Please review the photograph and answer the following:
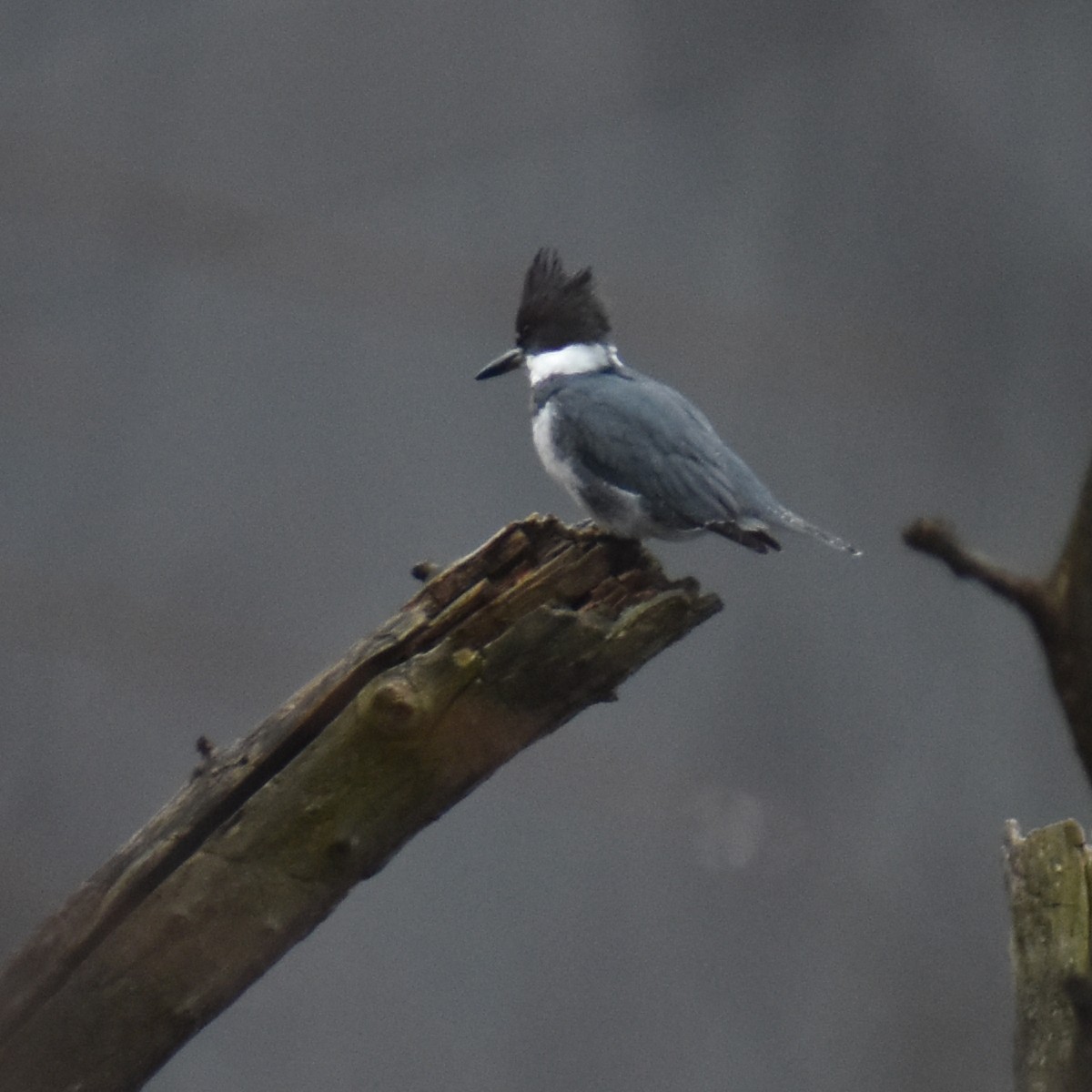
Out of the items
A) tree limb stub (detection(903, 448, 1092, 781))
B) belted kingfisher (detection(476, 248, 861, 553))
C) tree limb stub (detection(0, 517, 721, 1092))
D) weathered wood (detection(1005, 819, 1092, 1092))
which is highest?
belted kingfisher (detection(476, 248, 861, 553))

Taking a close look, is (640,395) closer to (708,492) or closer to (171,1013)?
(708,492)

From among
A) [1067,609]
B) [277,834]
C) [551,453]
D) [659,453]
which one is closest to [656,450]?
[659,453]

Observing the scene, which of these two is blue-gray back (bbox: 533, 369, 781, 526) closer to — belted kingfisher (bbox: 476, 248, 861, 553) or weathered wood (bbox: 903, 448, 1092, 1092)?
belted kingfisher (bbox: 476, 248, 861, 553)

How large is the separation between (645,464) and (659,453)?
0.11 feet

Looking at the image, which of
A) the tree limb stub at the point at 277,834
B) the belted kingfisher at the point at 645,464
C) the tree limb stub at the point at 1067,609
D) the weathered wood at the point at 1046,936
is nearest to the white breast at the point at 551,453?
the belted kingfisher at the point at 645,464

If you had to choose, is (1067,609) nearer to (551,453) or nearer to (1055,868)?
(1055,868)

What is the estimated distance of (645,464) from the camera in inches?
94.6

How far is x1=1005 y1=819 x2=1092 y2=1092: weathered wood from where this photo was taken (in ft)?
4.85

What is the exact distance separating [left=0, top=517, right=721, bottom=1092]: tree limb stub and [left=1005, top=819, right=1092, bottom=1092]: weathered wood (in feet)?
1.43

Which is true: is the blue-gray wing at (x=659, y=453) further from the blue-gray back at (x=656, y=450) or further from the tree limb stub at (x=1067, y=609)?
the tree limb stub at (x=1067, y=609)

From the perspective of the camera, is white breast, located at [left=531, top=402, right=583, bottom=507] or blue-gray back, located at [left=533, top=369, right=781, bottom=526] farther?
white breast, located at [left=531, top=402, right=583, bottom=507]

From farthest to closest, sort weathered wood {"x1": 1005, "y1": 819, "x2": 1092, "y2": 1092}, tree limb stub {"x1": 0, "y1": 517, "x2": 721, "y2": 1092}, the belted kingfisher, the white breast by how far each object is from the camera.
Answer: the white breast → the belted kingfisher → tree limb stub {"x1": 0, "y1": 517, "x2": 721, "y2": 1092} → weathered wood {"x1": 1005, "y1": 819, "x2": 1092, "y2": 1092}

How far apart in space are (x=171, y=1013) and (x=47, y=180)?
4.98ft

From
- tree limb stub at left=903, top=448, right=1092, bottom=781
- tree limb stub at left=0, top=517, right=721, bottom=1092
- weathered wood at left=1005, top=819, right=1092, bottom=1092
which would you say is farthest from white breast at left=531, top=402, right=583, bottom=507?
tree limb stub at left=903, top=448, right=1092, bottom=781
